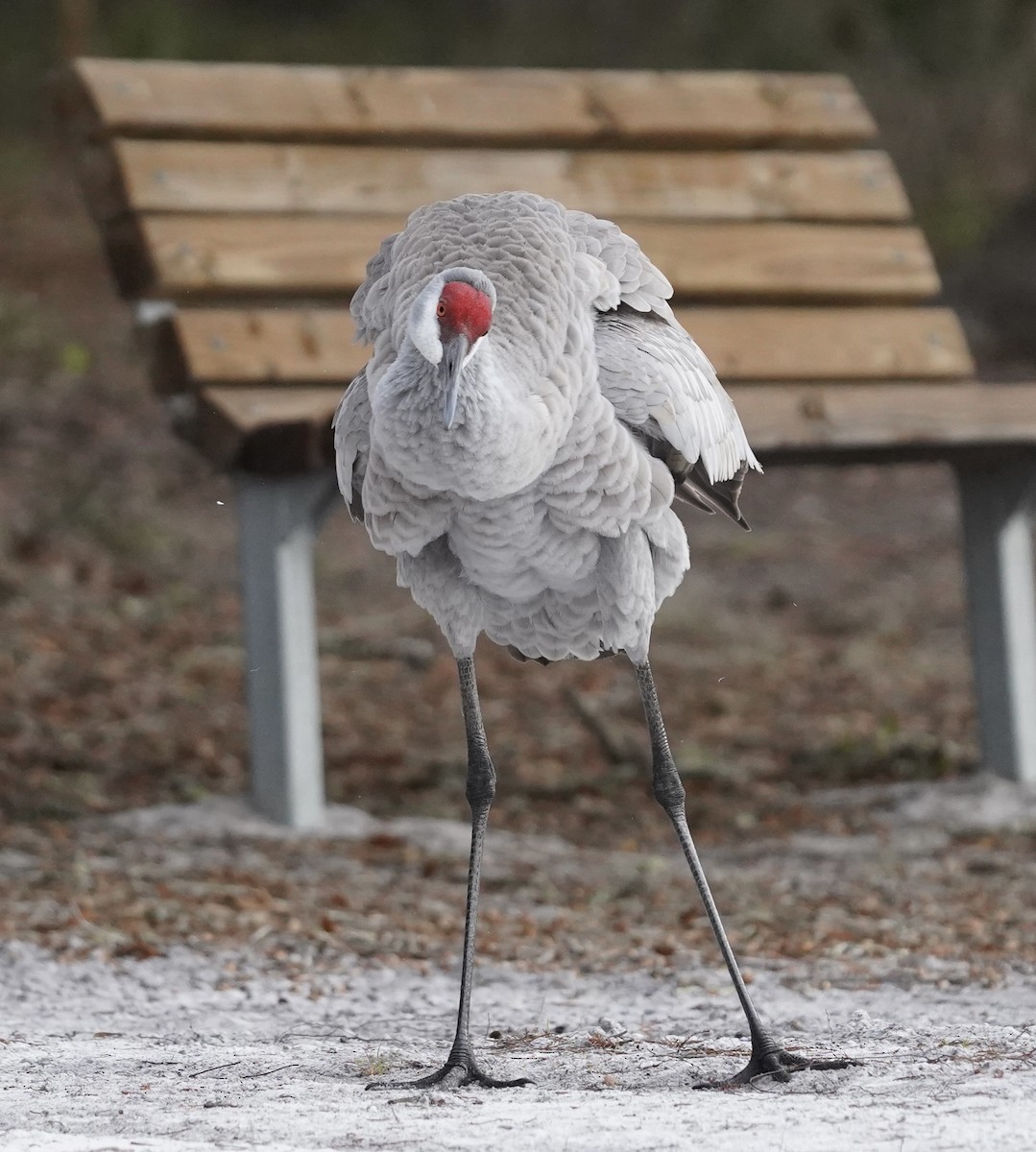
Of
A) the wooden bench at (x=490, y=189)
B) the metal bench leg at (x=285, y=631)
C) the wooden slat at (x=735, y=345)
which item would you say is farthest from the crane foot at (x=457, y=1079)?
the wooden slat at (x=735, y=345)

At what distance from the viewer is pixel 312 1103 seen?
2.82 meters

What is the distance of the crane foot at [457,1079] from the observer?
2986mm

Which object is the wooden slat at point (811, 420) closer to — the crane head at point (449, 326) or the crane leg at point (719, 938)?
the crane leg at point (719, 938)

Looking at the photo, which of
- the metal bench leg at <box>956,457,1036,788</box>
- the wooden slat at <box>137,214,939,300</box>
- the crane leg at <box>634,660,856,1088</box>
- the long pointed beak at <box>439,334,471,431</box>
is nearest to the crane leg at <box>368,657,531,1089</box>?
the crane leg at <box>634,660,856,1088</box>

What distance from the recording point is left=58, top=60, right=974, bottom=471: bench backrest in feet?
18.3

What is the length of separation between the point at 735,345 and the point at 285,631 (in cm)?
183

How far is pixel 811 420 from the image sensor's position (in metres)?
5.47

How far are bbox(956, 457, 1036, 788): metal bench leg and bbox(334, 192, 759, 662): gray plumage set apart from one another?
285cm

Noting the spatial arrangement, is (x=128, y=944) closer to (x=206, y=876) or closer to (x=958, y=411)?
(x=206, y=876)

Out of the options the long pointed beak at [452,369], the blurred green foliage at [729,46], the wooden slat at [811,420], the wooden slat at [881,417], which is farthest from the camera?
the blurred green foliage at [729,46]

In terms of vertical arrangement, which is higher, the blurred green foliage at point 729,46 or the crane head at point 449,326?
the blurred green foliage at point 729,46

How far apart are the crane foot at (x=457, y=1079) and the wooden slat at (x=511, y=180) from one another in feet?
11.5

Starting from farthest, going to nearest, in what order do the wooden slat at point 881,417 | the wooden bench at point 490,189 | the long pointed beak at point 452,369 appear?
the wooden bench at point 490,189, the wooden slat at point 881,417, the long pointed beak at point 452,369

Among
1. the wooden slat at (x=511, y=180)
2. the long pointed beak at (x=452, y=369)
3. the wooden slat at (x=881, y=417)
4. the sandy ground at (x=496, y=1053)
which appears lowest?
the sandy ground at (x=496, y=1053)
